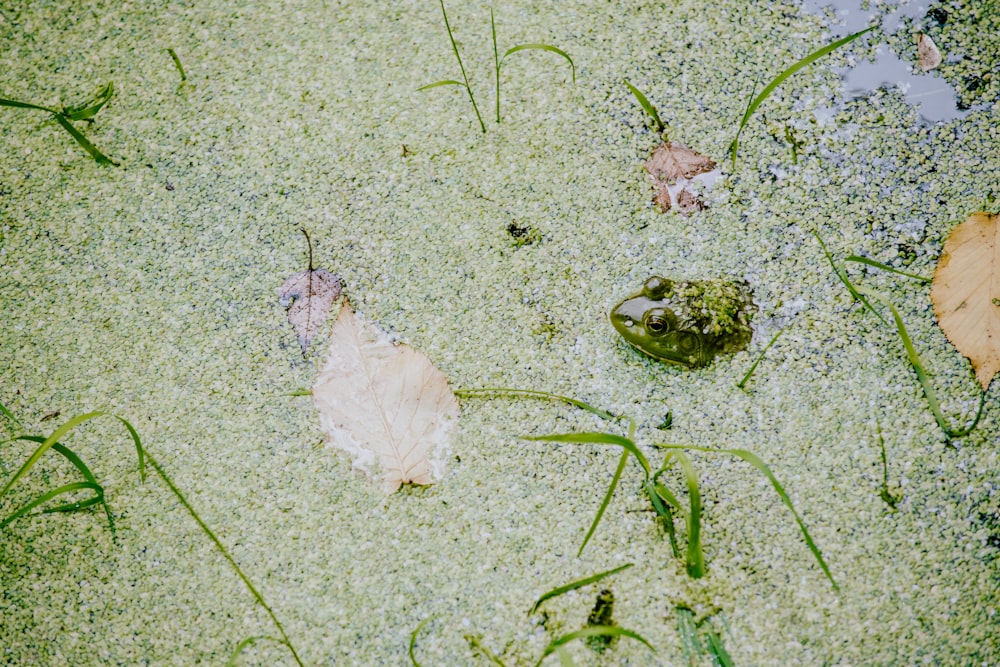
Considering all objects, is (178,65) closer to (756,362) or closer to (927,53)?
(756,362)

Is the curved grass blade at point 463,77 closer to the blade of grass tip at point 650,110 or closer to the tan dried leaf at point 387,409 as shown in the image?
the blade of grass tip at point 650,110

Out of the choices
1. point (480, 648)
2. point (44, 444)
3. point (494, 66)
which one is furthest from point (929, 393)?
point (44, 444)

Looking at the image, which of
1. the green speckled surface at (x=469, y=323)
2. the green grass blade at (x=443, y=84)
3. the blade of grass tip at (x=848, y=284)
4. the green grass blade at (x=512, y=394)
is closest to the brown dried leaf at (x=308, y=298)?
the green speckled surface at (x=469, y=323)

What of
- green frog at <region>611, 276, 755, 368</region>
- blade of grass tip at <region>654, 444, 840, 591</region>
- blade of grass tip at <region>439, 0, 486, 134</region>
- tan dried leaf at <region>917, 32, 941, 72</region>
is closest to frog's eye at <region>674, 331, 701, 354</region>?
green frog at <region>611, 276, 755, 368</region>

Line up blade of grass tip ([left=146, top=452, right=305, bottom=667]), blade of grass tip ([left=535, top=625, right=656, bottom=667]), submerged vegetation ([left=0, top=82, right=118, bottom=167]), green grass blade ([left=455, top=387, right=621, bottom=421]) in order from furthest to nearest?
submerged vegetation ([left=0, top=82, right=118, bottom=167]) → green grass blade ([left=455, top=387, right=621, bottom=421]) → blade of grass tip ([left=146, top=452, right=305, bottom=667]) → blade of grass tip ([left=535, top=625, right=656, bottom=667])

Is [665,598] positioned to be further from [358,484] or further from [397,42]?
[397,42]

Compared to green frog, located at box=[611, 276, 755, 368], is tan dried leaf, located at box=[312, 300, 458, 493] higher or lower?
lower

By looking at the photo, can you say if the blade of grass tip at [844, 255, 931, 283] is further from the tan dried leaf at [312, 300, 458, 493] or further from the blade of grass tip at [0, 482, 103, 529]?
the blade of grass tip at [0, 482, 103, 529]

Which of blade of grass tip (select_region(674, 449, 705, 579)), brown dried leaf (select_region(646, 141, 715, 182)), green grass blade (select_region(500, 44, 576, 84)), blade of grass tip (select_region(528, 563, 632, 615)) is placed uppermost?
green grass blade (select_region(500, 44, 576, 84))
